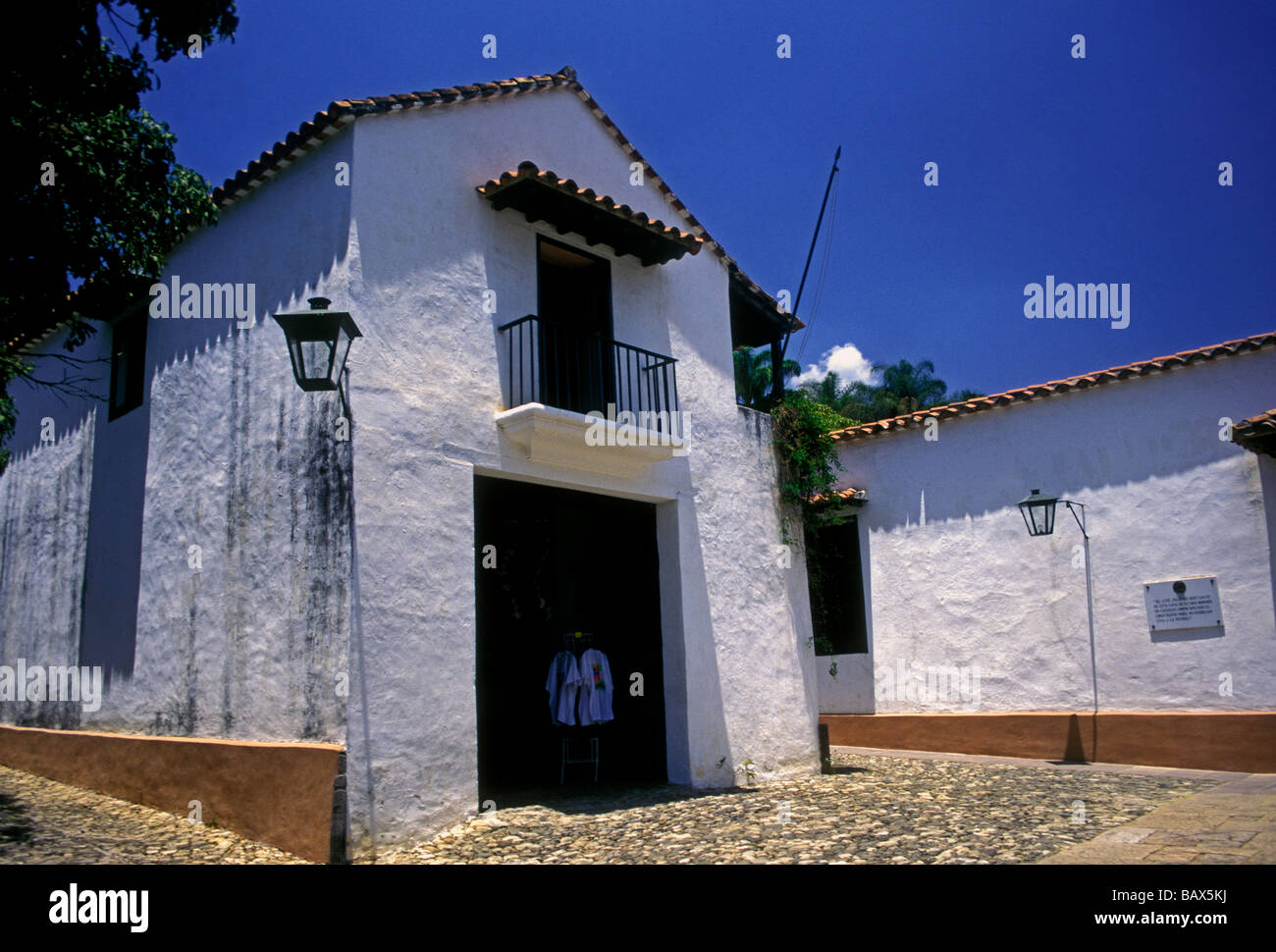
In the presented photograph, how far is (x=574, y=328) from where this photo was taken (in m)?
8.80

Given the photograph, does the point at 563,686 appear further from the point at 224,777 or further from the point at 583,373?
the point at 224,777

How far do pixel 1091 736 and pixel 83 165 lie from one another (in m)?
11.1

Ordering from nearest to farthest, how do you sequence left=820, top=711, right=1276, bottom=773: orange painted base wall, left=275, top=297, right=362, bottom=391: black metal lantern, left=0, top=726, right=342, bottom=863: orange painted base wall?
left=275, top=297, right=362, bottom=391: black metal lantern, left=0, top=726, right=342, bottom=863: orange painted base wall, left=820, top=711, right=1276, bottom=773: orange painted base wall

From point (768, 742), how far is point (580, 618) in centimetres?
241

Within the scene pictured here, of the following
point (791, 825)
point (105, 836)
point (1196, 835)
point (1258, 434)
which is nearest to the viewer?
point (1196, 835)

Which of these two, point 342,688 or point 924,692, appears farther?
point 924,692

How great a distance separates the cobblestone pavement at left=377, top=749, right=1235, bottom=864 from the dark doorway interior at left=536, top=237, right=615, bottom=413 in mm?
3452

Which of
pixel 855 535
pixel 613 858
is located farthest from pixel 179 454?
pixel 855 535

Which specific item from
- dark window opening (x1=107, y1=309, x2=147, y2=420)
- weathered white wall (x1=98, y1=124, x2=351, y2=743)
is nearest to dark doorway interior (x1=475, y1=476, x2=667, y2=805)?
weathered white wall (x1=98, y1=124, x2=351, y2=743)

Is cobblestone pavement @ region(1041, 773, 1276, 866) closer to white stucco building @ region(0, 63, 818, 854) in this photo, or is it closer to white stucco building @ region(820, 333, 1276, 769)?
white stucco building @ region(820, 333, 1276, 769)

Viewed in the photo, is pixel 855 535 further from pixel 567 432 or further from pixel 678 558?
pixel 567 432

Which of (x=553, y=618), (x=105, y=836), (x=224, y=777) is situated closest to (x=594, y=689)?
(x=553, y=618)

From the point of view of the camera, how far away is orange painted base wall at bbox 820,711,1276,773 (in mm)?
9703
